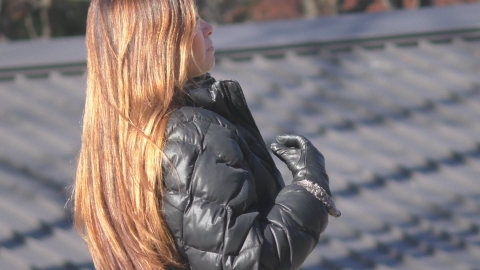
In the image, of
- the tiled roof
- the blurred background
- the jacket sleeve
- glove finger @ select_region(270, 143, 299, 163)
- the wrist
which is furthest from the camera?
the blurred background

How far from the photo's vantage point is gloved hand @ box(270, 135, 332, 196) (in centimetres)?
149

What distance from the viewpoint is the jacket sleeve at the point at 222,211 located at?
50.9 inches

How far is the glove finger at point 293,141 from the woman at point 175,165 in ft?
0.07

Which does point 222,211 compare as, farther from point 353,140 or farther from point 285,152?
point 353,140

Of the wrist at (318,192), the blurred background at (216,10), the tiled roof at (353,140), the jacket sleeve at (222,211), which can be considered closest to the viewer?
the jacket sleeve at (222,211)

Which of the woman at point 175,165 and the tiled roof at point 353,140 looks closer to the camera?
the woman at point 175,165

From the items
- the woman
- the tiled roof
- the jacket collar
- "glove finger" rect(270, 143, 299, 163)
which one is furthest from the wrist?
the tiled roof

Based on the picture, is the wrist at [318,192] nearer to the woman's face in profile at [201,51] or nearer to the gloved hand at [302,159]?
the gloved hand at [302,159]

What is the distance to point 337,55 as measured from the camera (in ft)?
10.3


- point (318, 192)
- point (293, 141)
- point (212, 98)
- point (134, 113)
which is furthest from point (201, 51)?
point (318, 192)

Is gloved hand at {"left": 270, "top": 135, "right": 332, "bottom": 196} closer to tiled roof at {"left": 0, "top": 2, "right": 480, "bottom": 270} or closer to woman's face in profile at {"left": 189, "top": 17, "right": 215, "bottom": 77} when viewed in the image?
woman's face in profile at {"left": 189, "top": 17, "right": 215, "bottom": 77}

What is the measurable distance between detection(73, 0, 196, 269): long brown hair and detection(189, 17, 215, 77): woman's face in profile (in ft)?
0.17

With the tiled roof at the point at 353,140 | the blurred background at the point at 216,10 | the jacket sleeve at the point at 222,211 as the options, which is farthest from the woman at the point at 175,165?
the blurred background at the point at 216,10

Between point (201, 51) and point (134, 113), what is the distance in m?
0.23
